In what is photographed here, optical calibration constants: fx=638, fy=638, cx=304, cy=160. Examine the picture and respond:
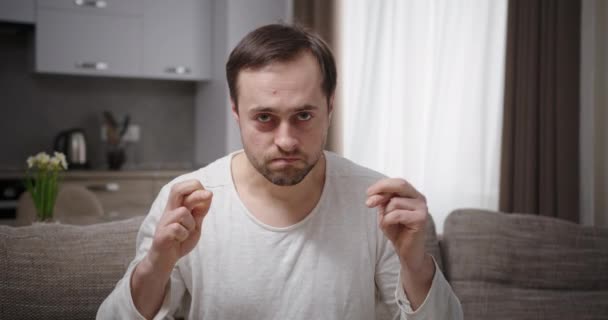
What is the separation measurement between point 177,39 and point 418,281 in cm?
378

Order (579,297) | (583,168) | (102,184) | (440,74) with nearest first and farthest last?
(579,297) < (583,168) < (440,74) < (102,184)

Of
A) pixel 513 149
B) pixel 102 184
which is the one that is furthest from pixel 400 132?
pixel 102 184

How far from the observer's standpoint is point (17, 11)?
421 centimetres

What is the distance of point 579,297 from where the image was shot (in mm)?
1838

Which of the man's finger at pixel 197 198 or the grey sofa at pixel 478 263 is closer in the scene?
the man's finger at pixel 197 198

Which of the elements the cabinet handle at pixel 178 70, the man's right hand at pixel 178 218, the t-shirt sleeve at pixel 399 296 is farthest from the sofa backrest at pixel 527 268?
the cabinet handle at pixel 178 70

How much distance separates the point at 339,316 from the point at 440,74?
1877 millimetres

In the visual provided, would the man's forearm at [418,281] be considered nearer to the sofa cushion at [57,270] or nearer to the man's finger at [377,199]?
the man's finger at [377,199]

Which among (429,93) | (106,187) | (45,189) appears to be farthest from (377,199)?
(106,187)

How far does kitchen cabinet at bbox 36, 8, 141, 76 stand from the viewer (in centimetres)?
432

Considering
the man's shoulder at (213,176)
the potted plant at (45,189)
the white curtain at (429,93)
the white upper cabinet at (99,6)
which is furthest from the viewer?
the white upper cabinet at (99,6)

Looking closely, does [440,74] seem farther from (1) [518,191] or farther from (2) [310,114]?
(2) [310,114]

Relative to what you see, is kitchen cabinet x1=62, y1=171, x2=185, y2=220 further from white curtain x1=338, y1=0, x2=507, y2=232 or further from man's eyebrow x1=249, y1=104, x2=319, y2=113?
man's eyebrow x1=249, y1=104, x2=319, y2=113

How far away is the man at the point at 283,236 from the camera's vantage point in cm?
129
